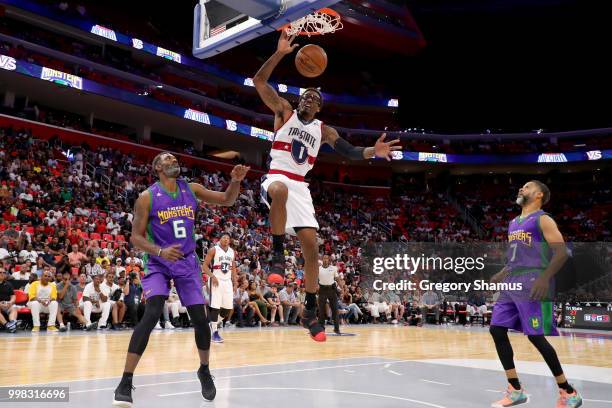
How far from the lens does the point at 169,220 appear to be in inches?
186

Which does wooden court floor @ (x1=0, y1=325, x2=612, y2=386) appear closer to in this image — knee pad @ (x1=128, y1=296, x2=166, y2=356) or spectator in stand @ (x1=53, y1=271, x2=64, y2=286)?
spectator in stand @ (x1=53, y1=271, x2=64, y2=286)

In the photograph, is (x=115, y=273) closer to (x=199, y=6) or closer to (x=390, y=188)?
(x=199, y=6)

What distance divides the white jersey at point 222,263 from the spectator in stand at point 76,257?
4239mm

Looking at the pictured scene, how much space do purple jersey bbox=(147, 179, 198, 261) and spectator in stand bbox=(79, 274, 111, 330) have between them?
24.6 ft

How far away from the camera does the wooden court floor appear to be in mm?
6371

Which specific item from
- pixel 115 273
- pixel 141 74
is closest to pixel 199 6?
pixel 115 273

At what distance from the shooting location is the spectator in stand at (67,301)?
36.3ft

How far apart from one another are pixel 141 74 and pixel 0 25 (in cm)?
602

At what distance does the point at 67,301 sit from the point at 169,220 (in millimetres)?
7795

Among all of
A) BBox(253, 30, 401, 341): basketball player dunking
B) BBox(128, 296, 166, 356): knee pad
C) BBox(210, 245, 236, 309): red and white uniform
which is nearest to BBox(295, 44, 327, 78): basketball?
BBox(253, 30, 401, 341): basketball player dunking

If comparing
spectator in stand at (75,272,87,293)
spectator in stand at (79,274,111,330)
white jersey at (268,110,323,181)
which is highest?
white jersey at (268,110,323,181)

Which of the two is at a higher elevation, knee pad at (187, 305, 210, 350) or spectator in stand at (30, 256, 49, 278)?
spectator in stand at (30, 256, 49, 278)

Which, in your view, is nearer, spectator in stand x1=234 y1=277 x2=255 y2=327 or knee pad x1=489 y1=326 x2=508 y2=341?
knee pad x1=489 y1=326 x2=508 y2=341

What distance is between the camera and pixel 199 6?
598 cm
